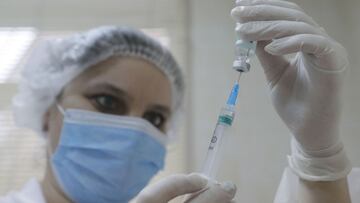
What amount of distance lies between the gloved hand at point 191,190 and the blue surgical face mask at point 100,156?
14.0 inches

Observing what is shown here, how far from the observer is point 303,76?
0.91m

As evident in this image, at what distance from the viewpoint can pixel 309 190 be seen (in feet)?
3.14

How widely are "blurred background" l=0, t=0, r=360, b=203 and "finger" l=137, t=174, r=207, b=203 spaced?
0.69 metres

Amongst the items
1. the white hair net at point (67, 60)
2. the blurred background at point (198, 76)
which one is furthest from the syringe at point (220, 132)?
the blurred background at point (198, 76)

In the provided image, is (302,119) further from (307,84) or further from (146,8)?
(146,8)

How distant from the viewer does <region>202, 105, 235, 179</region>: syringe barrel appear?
74 cm

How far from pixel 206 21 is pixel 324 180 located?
934mm

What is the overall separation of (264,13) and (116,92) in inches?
19.2

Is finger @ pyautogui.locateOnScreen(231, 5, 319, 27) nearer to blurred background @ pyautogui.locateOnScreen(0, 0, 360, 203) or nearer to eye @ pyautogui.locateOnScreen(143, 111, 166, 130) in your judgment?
eye @ pyautogui.locateOnScreen(143, 111, 166, 130)

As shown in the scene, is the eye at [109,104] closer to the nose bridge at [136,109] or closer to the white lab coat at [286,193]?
the nose bridge at [136,109]

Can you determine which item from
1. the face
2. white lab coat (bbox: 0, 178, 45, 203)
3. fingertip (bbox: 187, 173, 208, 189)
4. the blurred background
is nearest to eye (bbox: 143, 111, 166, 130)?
the face

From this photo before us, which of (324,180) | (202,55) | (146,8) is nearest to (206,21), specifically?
(202,55)

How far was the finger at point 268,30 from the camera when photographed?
0.80 metres

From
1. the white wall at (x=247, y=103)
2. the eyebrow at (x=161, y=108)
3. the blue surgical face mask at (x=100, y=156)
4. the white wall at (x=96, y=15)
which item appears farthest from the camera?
the white wall at (x=96, y=15)
